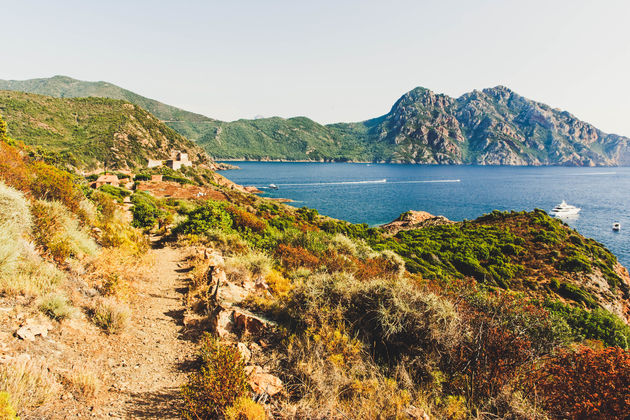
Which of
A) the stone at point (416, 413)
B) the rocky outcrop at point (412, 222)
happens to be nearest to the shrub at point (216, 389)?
the stone at point (416, 413)

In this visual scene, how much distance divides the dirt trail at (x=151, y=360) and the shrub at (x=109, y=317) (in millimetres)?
249

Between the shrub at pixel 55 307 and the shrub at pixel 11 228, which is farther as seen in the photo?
the shrub at pixel 11 228

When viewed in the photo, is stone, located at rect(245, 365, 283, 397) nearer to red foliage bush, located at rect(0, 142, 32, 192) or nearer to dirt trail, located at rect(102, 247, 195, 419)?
dirt trail, located at rect(102, 247, 195, 419)

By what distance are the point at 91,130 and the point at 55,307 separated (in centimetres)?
11059

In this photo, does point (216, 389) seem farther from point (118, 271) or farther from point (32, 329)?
point (118, 271)

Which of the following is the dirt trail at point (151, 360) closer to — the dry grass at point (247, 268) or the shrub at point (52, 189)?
the dry grass at point (247, 268)

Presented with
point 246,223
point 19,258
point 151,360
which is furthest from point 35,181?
point 246,223

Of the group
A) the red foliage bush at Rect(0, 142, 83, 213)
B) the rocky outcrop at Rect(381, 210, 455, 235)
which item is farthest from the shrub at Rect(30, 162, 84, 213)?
the rocky outcrop at Rect(381, 210, 455, 235)

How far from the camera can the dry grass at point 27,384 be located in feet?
9.68

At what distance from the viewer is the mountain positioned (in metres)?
74.8

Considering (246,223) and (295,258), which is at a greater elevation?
(246,223)

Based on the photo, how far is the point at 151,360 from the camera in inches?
187

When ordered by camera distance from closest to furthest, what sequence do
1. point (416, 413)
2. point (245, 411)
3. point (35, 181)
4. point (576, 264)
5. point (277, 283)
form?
point (245, 411)
point (416, 413)
point (277, 283)
point (35, 181)
point (576, 264)

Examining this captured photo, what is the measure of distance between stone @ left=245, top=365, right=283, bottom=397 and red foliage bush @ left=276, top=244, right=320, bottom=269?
471 cm
